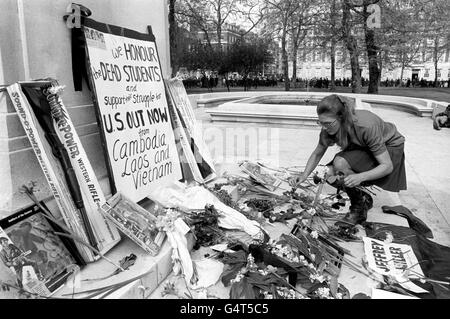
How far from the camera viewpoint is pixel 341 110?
3.03 meters

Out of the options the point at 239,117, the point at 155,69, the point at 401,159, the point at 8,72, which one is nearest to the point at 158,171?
the point at 155,69

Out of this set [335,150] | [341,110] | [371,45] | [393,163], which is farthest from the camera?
[371,45]

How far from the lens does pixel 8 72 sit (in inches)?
96.3

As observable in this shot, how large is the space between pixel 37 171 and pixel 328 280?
2089 mm

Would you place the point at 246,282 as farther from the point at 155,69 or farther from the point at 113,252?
the point at 155,69

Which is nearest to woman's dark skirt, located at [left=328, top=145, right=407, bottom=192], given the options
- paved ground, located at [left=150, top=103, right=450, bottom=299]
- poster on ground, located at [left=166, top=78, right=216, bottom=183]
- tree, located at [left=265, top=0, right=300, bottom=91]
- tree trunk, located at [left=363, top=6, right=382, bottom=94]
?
paved ground, located at [left=150, top=103, right=450, bottom=299]

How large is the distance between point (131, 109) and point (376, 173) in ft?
7.16

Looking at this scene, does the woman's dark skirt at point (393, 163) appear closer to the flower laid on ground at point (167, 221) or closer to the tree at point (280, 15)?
the flower laid on ground at point (167, 221)

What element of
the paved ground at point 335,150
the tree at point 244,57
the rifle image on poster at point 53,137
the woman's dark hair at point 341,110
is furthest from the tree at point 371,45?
the rifle image on poster at point 53,137

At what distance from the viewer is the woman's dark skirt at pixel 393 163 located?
327cm

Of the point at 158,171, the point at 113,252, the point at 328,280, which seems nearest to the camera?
the point at 328,280

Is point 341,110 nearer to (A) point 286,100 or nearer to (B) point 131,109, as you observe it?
(B) point 131,109

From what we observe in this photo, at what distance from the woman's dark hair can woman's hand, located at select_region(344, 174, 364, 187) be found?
355 mm

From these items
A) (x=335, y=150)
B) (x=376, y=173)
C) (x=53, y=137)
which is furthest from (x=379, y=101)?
(x=53, y=137)
